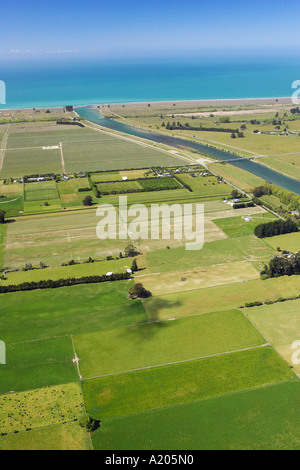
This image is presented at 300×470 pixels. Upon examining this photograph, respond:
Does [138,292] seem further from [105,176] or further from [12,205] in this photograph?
[105,176]

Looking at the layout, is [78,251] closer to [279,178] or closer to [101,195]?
[101,195]

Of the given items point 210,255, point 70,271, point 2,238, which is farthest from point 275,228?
point 2,238

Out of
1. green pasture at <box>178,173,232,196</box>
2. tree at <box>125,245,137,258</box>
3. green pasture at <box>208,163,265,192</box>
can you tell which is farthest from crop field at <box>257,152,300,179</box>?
tree at <box>125,245,137,258</box>

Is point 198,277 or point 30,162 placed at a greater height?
point 30,162

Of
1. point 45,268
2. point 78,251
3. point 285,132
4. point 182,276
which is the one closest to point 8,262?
point 45,268

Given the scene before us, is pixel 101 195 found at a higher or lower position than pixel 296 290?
higher
